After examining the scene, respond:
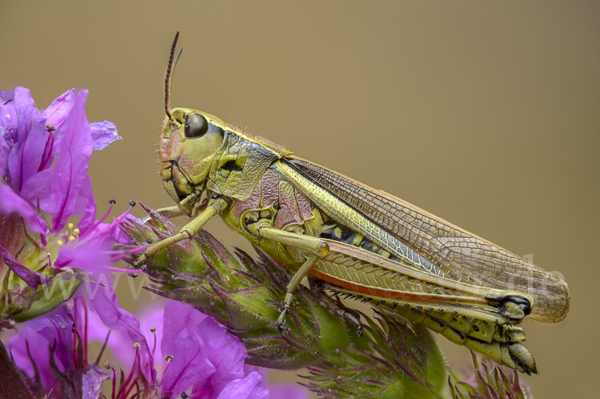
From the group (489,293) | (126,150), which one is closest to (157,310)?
(489,293)

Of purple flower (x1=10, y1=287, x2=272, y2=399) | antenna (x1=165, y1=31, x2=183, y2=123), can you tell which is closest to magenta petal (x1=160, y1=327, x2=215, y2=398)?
purple flower (x1=10, y1=287, x2=272, y2=399)

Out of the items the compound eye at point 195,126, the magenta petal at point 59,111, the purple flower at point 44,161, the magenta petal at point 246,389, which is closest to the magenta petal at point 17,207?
the purple flower at point 44,161

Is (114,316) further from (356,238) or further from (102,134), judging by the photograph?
(356,238)

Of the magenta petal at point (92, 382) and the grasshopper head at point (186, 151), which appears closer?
the magenta petal at point (92, 382)

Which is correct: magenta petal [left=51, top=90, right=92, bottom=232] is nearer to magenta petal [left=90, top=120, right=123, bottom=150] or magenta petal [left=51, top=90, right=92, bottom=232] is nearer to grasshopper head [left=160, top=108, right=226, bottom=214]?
magenta petal [left=90, top=120, right=123, bottom=150]

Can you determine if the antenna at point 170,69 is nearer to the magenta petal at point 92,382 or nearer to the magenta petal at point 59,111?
the magenta petal at point 59,111

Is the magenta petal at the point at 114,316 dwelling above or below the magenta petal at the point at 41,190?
below
